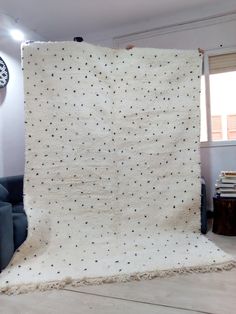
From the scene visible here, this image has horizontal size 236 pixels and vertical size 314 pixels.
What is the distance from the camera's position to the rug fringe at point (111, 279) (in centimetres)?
159

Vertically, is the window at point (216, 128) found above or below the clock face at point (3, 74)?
below

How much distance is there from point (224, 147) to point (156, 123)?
51.0 inches

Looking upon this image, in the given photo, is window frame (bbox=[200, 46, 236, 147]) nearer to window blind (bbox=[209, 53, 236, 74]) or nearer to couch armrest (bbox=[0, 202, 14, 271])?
window blind (bbox=[209, 53, 236, 74])

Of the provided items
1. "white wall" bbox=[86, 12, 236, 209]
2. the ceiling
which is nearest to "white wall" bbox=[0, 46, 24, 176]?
the ceiling

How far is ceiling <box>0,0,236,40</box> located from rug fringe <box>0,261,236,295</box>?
2.55 metres

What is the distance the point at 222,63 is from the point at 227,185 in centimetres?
144

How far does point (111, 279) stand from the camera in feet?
5.52

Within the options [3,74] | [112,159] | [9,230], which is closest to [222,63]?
[112,159]

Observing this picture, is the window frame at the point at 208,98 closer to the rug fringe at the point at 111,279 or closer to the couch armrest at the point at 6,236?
the rug fringe at the point at 111,279

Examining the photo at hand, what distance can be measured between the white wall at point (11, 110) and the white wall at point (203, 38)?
1336 millimetres

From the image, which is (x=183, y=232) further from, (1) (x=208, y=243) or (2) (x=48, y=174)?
(2) (x=48, y=174)

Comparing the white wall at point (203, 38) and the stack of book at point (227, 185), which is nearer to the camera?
the stack of book at point (227, 185)

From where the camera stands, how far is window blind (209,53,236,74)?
302 cm

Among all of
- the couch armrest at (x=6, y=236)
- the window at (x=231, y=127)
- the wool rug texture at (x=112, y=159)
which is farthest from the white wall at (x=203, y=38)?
the couch armrest at (x=6, y=236)
